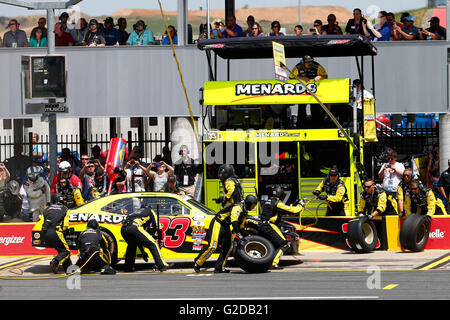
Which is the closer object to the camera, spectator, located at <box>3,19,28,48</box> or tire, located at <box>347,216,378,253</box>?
tire, located at <box>347,216,378,253</box>

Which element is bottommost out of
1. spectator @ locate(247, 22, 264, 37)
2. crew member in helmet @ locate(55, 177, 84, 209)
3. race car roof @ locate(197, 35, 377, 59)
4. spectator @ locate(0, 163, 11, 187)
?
crew member in helmet @ locate(55, 177, 84, 209)

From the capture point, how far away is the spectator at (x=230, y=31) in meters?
20.8

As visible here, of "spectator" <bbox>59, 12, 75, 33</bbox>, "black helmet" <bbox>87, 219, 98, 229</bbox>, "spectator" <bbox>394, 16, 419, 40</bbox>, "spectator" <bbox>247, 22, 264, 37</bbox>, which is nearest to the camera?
"black helmet" <bbox>87, 219, 98, 229</bbox>

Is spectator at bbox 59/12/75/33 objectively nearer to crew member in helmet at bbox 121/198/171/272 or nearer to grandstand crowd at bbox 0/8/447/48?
grandstand crowd at bbox 0/8/447/48

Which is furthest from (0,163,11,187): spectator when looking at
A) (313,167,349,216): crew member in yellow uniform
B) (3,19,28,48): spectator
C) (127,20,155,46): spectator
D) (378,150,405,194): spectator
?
(378,150,405,194): spectator

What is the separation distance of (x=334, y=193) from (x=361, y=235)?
143 centimetres

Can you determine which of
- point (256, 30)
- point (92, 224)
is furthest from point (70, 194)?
point (256, 30)

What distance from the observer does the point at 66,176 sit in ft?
56.2

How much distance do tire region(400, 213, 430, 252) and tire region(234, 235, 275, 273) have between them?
3727 mm

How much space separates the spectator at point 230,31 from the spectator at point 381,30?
3168mm

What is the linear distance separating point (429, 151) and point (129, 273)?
10.5 metres

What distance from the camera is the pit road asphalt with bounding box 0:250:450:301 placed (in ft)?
35.1

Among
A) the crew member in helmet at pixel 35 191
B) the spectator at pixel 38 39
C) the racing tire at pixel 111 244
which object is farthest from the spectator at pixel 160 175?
the spectator at pixel 38 39
